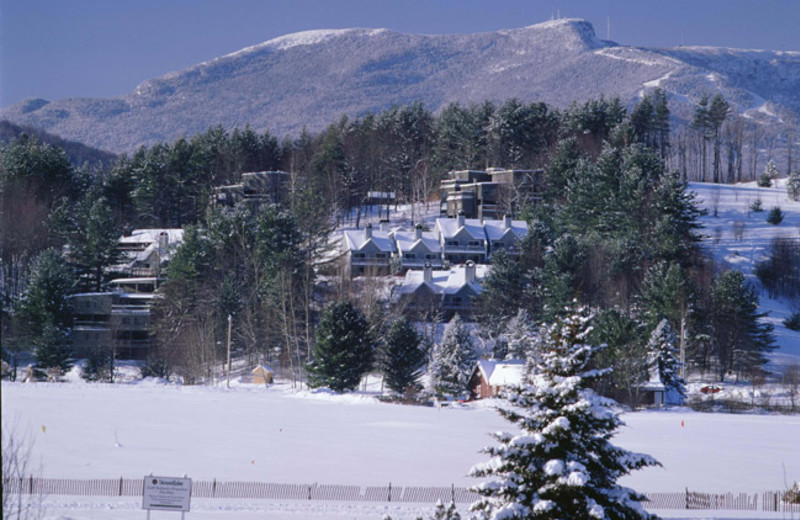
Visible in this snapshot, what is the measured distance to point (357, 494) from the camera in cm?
2980

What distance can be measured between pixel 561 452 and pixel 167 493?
329 inches

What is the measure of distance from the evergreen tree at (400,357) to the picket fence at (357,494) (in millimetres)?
27274

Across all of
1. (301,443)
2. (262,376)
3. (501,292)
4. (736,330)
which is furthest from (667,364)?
(301,443)

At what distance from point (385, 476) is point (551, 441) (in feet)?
50.4

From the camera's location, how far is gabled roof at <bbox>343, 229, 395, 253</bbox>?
283 feet

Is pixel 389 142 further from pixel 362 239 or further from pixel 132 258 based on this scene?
pixel 132 258

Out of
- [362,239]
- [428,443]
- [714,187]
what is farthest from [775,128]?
[428,443]

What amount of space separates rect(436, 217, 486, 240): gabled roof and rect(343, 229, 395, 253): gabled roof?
510 centimetres

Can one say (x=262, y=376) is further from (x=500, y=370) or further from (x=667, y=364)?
(x=667, y=364)

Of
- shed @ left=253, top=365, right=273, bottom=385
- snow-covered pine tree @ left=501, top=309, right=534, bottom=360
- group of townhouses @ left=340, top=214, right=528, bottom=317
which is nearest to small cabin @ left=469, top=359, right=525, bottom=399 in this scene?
snow-covered pine tree @ left=501, top=309, right=534, bottom=360

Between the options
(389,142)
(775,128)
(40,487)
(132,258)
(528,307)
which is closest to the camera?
(40,487)

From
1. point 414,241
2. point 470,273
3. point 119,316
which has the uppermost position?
point 414,241

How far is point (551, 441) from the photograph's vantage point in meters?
18.7

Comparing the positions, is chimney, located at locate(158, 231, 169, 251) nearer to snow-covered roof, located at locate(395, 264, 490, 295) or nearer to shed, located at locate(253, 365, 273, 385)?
snow-covered roof, located at locate(395, 264, 490, 295)
